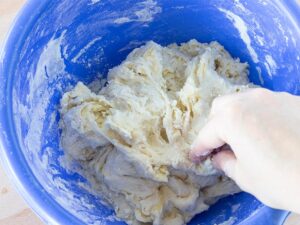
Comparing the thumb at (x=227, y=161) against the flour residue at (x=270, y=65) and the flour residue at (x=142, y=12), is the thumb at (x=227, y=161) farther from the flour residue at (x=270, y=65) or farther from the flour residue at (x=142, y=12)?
the flour residue at (x=142, y=12)

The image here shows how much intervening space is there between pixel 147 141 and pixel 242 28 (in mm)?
368

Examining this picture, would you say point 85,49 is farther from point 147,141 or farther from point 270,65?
point 270,65

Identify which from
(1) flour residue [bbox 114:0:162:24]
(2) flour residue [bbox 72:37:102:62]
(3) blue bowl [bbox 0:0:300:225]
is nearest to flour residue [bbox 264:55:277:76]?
(3) blue bowl [bbox 0:0:300:225]

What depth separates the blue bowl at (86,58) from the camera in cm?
93

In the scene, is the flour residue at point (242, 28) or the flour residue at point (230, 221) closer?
the flour residue at point (230, 221)

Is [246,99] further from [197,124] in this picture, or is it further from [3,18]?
Result: [3,18]

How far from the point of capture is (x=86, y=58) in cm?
121

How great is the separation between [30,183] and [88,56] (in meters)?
0.42

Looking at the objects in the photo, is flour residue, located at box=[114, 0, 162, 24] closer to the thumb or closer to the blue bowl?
the blue bowl

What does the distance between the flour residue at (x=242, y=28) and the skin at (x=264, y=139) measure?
0.38 meters

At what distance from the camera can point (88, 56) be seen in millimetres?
1210

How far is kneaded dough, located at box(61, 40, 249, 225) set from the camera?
1.07 metres

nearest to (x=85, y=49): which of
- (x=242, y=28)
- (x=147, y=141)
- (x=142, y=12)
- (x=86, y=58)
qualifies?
(x=86, y=58)

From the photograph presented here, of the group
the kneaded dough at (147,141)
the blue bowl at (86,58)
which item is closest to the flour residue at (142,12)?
the blue bowl at (86,58)
